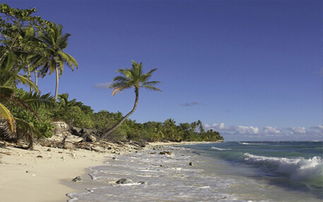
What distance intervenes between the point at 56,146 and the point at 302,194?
50.5 ft

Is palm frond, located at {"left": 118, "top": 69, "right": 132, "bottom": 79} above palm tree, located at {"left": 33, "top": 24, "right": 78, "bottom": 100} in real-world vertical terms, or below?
below

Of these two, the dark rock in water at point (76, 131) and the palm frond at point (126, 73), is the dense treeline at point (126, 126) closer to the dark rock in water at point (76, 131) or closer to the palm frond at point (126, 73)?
the dark rock in water at point (76, 131)

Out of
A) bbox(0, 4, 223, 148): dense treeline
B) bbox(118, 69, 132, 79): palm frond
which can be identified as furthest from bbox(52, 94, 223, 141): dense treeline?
bbox(118, 69, 132, 79): palm frond

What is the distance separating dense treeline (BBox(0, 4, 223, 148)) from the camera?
432 inches

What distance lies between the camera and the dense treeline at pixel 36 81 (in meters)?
11.0

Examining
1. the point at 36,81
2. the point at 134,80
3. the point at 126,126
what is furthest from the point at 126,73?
the point at 126,126

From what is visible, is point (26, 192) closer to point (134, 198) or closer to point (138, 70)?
point (134, 198)

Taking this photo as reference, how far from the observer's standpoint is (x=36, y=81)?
3456cm

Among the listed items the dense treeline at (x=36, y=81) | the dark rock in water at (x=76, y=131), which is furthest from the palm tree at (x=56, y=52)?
the dark rock in water at (x=76, y=131)

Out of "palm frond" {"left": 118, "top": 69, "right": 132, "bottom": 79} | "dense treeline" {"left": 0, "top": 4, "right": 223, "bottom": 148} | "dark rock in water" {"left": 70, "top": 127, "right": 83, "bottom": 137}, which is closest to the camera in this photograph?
"dense treeline" {"left": 0, "top": 4, "right": 223, "bottom": 148}

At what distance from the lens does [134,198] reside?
6.64 m

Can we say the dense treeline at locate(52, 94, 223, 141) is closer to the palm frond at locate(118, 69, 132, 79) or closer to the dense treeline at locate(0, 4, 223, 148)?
the dense treeline at locate(0, 4, 223, 148)

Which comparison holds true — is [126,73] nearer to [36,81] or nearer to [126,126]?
[36,81]

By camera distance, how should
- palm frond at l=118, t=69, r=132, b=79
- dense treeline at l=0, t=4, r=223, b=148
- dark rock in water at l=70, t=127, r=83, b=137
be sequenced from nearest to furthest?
dense treeline at l=0, t=4, r=223, b=148 → dark rock in water at l=70, t=127, r=83, b=137 → palm frond at l=118, t=69, r=132, b=79
